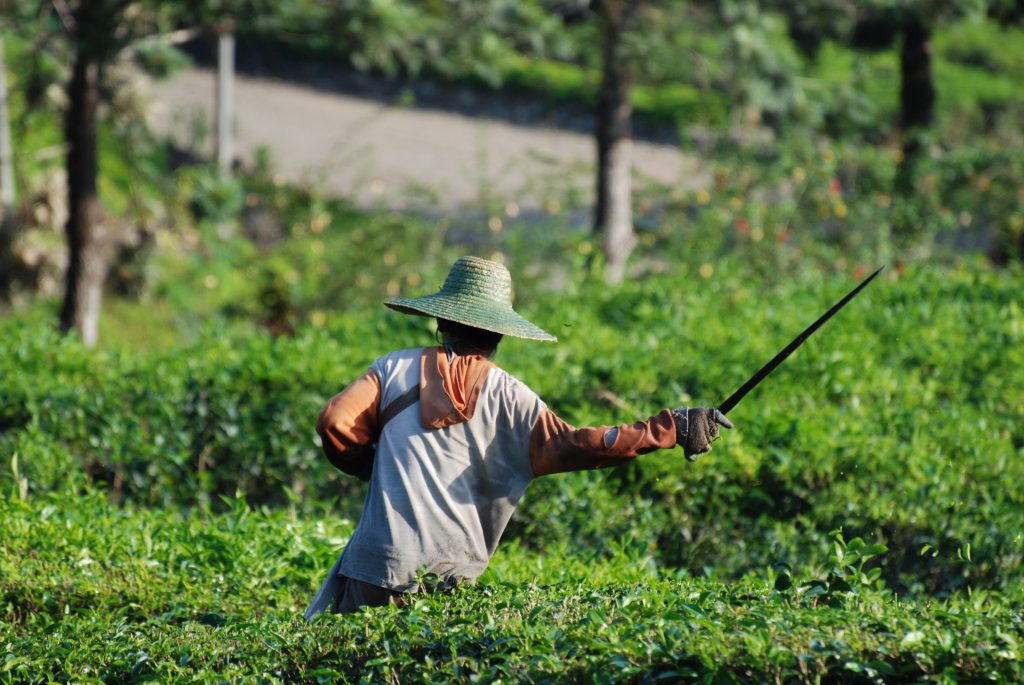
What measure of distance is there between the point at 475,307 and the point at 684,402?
244 centimetres

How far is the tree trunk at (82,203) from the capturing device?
951 centimetres

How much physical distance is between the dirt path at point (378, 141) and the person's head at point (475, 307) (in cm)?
1098

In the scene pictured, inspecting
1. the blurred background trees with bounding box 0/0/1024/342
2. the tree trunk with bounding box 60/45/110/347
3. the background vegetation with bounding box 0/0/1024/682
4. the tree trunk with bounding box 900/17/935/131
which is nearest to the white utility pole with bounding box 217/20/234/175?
the blurred background trees with bounding box 0/0/1024/342

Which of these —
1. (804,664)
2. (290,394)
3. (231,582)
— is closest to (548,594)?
(804,664)

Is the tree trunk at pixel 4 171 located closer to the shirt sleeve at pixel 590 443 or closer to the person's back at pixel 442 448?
the person's back at pixel 442 448

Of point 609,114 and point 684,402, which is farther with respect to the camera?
point 609,114

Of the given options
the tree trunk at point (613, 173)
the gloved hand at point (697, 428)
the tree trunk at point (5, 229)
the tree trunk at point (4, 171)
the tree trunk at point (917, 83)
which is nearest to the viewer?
the gloved hand at point (697, 428)

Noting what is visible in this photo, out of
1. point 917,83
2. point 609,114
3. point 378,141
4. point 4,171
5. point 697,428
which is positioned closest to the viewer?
point 697,428

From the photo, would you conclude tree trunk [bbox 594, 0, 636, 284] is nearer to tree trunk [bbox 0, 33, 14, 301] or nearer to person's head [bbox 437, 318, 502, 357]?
tree trunk [bbox 0, 33, 14, 301]

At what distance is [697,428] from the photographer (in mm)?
3984

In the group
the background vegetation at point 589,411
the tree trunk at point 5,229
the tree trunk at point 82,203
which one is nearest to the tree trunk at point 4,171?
A: the tree trunk at point 5,229

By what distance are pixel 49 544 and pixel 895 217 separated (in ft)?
29.0

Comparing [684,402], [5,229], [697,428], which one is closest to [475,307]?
[697,428]

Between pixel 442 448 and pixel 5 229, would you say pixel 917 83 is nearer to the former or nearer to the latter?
pixel 5 229
